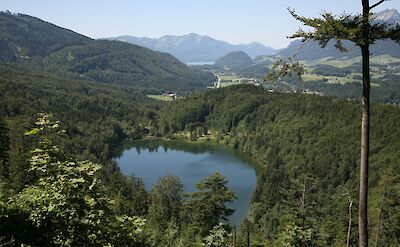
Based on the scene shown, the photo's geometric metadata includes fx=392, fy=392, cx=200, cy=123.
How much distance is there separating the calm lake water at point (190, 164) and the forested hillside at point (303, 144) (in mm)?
4551

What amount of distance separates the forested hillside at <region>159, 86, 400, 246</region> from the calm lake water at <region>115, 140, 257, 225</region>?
4.55 m

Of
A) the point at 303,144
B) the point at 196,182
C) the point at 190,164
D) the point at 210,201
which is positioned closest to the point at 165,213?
the point at 196,182

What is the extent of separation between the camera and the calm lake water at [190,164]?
3666 inches

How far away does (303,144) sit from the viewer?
420ft

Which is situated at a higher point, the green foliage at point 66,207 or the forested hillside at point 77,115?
the green foliage at point 66,207

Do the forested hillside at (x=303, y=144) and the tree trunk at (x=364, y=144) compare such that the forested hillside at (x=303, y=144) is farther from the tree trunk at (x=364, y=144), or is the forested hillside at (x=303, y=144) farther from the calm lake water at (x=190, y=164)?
the tree trunk at (x=364, y=144)

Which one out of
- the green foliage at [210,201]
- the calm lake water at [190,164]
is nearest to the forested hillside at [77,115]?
the calm lake water at [190,164]

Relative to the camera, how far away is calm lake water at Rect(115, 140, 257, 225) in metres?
93.1

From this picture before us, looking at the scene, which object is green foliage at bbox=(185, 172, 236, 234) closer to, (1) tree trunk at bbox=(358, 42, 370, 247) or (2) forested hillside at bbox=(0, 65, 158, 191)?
(1) tree trunk at bbox=(358, 42, 370, 247)

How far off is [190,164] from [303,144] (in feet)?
126

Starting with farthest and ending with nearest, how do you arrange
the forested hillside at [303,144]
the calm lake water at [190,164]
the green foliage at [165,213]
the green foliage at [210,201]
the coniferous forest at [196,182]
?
1. the calm lake water at [190,164]
2. the forested hillside at [303,144]
3. the green foliage at [165,213]
4. the green foliage at [210,201]
5. the coniferous forest at [196,182]

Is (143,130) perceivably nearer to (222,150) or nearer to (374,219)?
(222,150)

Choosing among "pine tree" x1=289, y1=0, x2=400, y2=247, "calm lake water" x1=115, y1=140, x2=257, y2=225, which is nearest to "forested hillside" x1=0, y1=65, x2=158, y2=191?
"calm lake water" x1=115, y1=140, x2=257, y2=225

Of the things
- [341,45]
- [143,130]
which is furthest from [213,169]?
[341,45]
